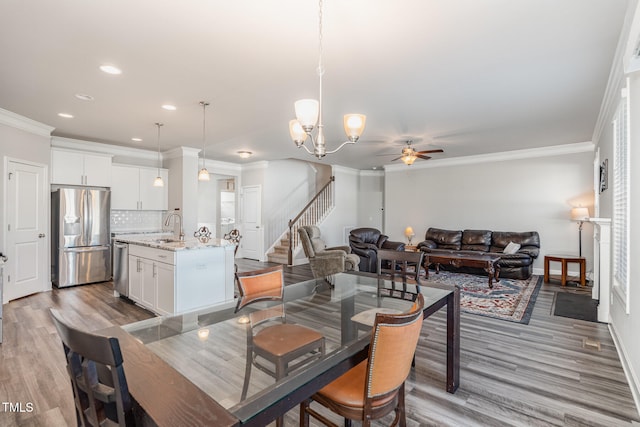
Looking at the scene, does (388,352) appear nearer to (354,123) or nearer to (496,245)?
(354,123)

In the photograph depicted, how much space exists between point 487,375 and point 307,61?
307cm

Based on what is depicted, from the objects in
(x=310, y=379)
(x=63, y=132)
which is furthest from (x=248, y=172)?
(x=310, y=379)

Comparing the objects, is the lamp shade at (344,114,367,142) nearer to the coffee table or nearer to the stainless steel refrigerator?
the coffee table

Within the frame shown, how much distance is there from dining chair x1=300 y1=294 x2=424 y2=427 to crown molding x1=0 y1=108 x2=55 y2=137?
221 inches

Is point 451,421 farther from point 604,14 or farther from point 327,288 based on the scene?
point 604,14

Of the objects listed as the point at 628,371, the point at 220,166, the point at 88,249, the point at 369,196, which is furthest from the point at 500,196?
the point at 88,249

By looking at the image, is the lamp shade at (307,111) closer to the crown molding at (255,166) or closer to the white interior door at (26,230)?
the white interior door at (26,230)

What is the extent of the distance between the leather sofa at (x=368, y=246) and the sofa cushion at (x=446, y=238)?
1333 millimetres

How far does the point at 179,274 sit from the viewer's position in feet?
12.1

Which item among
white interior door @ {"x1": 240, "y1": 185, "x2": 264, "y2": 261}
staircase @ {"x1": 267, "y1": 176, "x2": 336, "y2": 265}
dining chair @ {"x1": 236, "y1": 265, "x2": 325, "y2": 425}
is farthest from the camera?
white interior door @ {"x1": 240, "y1": 185, "x2": 264, "y2": 261}

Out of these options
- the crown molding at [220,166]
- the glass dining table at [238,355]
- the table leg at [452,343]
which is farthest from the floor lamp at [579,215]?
the crown molding at [220,166]

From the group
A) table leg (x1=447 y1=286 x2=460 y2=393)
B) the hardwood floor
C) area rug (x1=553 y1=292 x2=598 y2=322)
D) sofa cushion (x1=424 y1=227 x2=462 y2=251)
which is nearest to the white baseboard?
the hardwood floor

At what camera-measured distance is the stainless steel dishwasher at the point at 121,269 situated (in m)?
4.59

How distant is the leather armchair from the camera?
5867mm
